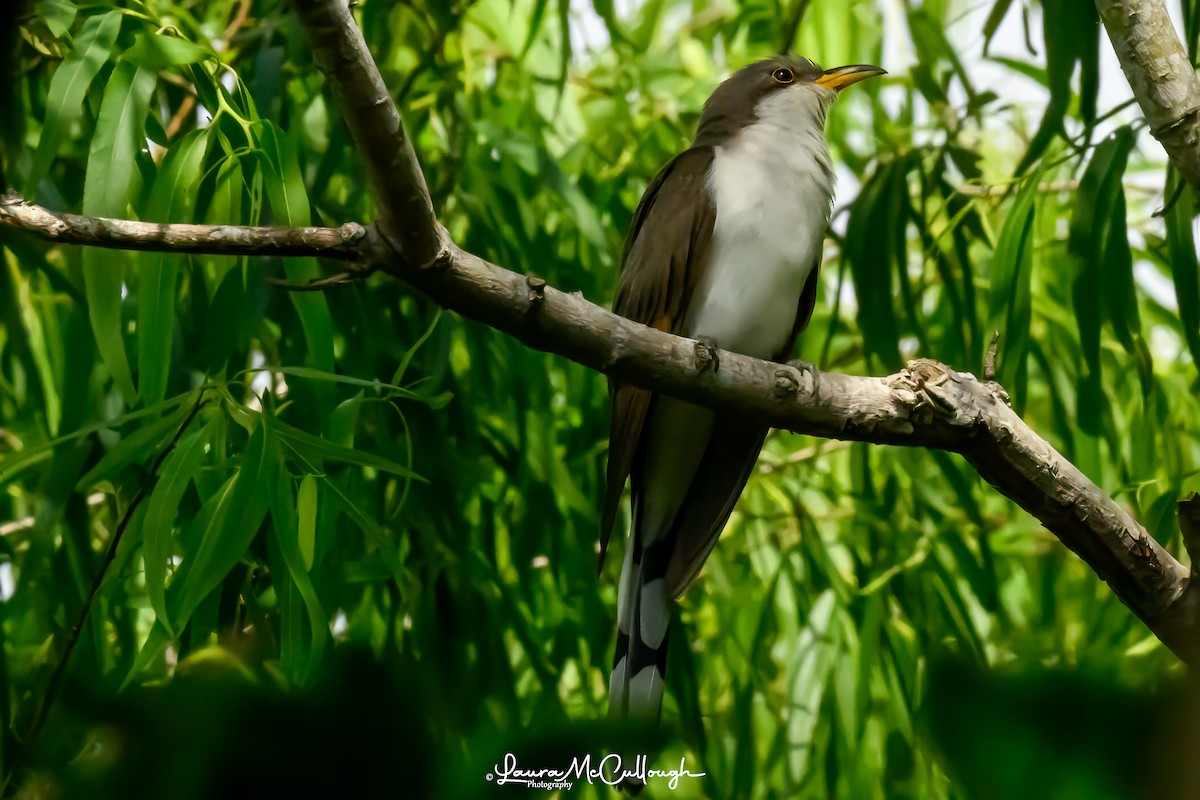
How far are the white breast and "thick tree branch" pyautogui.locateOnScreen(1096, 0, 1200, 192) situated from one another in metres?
0.95

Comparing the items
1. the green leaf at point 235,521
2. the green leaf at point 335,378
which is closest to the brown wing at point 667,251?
the green leaf at point 335,378

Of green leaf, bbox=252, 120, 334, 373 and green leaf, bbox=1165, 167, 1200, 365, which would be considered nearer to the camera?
green leaf, bbox=252, 120, 334, 373

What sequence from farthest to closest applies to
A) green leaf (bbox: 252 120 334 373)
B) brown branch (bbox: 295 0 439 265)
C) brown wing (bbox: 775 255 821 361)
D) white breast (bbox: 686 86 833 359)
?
brown wing (bbox: 775 255 821 361), white breast (bbox: 686 86 833 359), green leaf (bbox: 252 120 334 373), brown branch (bbox: 295 0 439 265)

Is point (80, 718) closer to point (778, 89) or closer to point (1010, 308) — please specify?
point (1010, 308)

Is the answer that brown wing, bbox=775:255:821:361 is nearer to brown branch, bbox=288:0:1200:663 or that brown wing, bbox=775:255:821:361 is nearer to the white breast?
the white breast

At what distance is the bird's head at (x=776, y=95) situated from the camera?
3.10 meters

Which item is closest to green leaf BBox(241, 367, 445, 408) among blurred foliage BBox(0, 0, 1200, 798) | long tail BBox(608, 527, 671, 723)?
blurred foliage BBox(0, 0, 1200, 798)

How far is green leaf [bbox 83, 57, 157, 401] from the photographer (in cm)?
189

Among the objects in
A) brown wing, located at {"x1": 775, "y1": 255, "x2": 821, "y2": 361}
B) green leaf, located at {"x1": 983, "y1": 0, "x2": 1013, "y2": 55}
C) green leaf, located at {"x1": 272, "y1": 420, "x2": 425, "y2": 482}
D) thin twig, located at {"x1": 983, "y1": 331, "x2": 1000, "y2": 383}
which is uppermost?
green leaf, located at {"x1": 983, "y1": 0, "x2": 1013, "y2": 55}

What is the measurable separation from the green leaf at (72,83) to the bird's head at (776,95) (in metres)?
1.49

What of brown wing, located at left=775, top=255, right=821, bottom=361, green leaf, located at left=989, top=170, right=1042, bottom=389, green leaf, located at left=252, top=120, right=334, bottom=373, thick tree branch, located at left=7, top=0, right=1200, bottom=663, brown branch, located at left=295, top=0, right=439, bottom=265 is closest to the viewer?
brown branch, located at left=295, top=0, right=439, bottom=265

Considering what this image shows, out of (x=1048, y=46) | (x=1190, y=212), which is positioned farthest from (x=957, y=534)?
(x=1048, y=46)

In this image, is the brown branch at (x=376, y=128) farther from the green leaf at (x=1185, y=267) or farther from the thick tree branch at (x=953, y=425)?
the green leaf at (x=1185, y=267)

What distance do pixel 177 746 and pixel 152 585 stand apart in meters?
1.49
